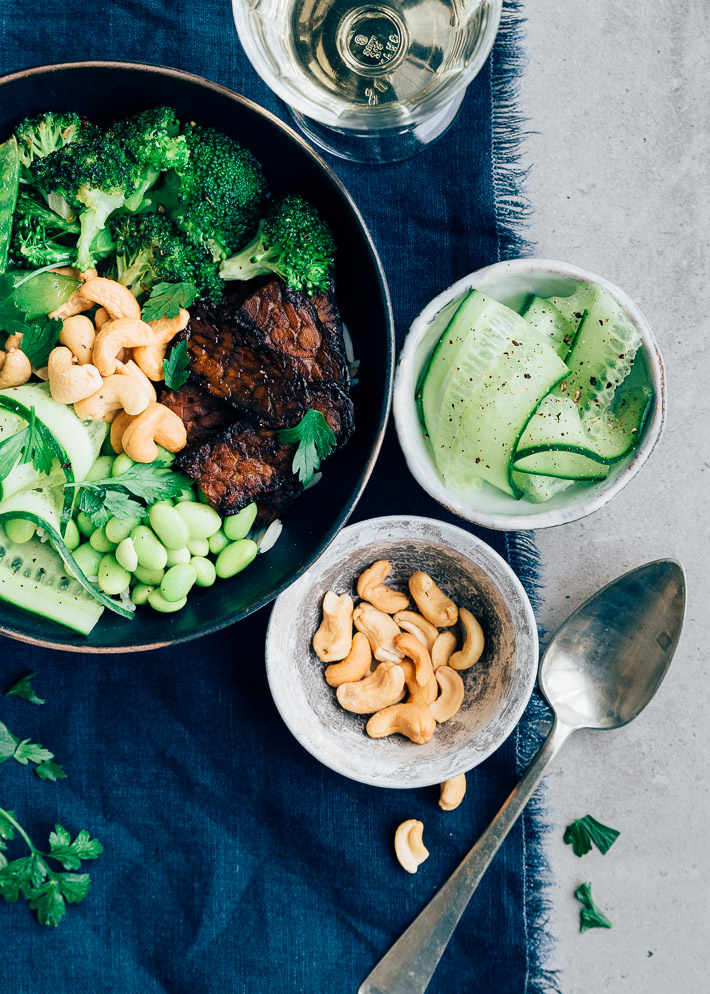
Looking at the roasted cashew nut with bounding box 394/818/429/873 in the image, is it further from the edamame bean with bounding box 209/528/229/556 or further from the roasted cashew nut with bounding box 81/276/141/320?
the roasted cashew nut with bounding box 81/276/141/320

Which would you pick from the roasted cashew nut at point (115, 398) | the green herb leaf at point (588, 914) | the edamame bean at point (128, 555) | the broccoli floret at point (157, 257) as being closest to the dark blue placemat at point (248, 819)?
the green herb leaf at point (588, 914)

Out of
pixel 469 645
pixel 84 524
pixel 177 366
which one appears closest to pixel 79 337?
pixel 177 366

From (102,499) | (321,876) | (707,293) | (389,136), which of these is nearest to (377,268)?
(389,136)

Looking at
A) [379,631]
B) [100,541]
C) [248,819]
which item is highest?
[100,541]

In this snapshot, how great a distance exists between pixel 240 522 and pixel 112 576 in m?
0.26

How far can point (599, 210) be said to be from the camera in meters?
1.59

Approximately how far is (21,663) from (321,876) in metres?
0.81

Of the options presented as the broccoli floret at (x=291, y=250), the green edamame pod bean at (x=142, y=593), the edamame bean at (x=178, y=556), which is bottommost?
the green edamame pod bean at (x=142, y=593)

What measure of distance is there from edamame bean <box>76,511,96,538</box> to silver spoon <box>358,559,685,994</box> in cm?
97

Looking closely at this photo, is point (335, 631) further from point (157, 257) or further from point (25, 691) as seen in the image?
point (157, 257)

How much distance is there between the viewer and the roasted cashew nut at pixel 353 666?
1.56 meters

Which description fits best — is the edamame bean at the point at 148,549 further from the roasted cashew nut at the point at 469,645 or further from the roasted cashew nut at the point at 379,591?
the roasted cashew nut at the point at 469,645

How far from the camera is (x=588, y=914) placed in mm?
1633

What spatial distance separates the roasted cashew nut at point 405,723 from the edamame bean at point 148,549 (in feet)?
1.84
